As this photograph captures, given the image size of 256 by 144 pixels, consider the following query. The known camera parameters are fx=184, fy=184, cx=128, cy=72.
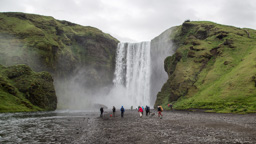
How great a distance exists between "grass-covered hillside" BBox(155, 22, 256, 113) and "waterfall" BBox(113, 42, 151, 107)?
2360 cm

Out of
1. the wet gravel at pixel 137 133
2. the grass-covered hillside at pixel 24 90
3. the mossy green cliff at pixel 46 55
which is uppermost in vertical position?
the mossy green cliff at pixel 46 55

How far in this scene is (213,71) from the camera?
54.2m

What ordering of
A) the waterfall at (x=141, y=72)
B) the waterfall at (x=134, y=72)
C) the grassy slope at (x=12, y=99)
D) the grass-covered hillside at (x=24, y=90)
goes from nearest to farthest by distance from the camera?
the grassy slope at (x=12, y=99) < the grass-covered hillside at (x=24, y=90) < the waterfall at (x=141, y=72) < the waterfall at (x=134, y=72)

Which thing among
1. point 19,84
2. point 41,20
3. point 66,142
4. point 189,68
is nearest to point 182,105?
point 189,68

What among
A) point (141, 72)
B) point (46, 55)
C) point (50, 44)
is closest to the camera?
point (46, 55)

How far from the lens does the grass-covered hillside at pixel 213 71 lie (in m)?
38.1

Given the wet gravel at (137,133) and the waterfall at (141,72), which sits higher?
the waterfall at (141,72)

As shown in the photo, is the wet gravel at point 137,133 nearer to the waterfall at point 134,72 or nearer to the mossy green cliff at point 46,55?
the mossy green cliff at point 46,55

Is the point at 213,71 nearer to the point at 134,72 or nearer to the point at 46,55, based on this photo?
the point at 134,72

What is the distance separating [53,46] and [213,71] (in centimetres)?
6952

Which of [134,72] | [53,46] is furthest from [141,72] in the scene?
[53,46]

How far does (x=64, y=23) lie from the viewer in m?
121

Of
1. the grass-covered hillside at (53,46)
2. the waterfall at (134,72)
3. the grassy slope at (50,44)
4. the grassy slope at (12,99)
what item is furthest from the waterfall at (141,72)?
the grassy slope at (12,99)

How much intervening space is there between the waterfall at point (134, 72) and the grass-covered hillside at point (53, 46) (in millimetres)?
6095
